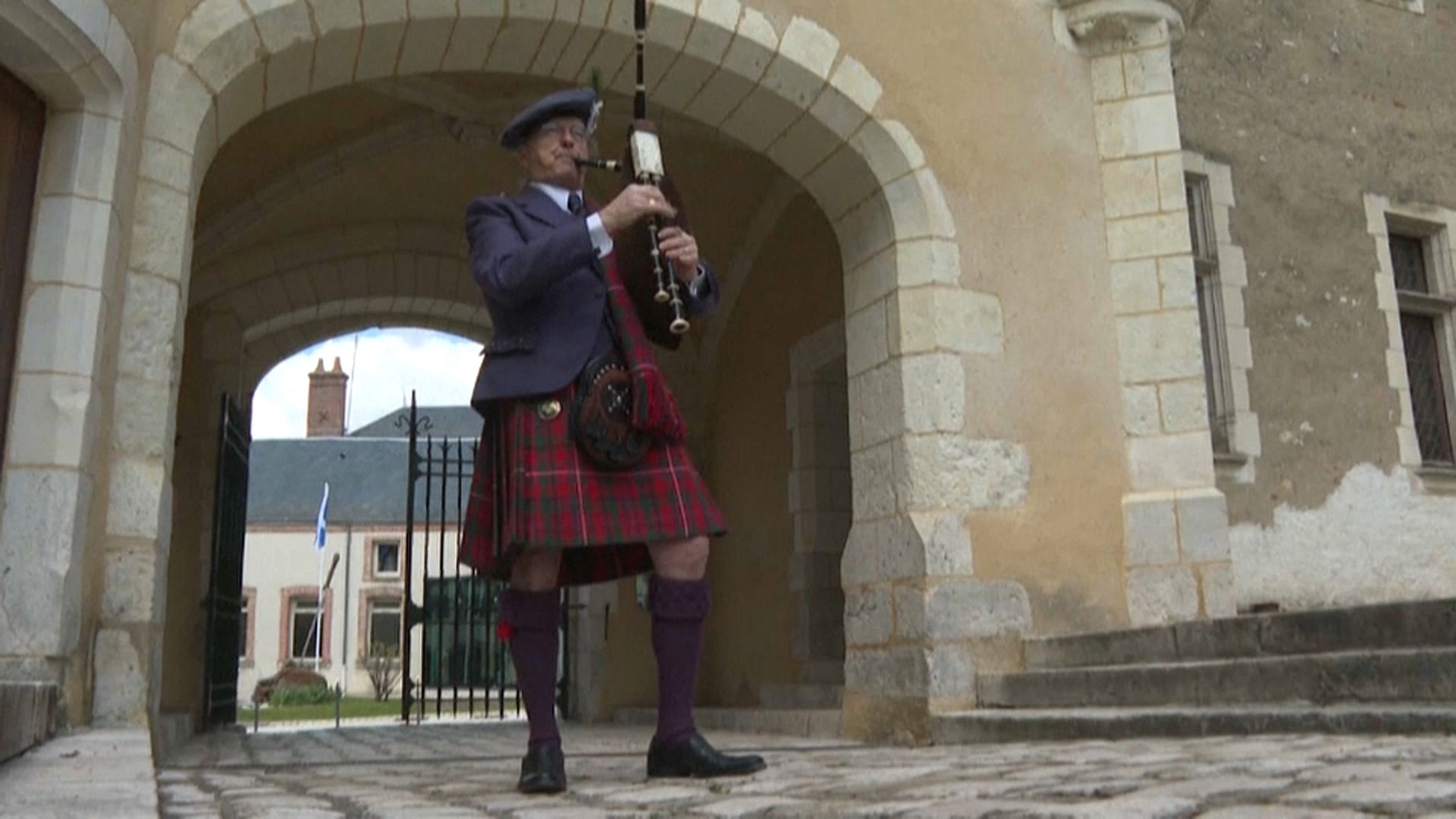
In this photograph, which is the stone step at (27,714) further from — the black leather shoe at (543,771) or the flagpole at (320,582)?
the flagpole at (320,582)

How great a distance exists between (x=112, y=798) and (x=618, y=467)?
3.23 ft

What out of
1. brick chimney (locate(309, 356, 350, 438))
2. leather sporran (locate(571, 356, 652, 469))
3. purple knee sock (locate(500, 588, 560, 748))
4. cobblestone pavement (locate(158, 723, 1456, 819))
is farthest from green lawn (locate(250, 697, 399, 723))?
leather sporran (locate(571, 356, 652, 469))

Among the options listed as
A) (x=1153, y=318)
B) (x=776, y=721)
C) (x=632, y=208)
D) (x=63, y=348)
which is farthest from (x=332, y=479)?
(x=632, y=208)

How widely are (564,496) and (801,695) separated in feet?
13.7

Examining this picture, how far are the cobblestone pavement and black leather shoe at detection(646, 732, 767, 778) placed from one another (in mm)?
37

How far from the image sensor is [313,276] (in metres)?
7.73

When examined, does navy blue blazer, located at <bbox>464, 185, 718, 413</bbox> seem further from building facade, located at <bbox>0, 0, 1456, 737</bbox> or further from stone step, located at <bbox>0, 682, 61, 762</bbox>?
building facade, located at <bbox>0, 0, 1456, 737</bbox>

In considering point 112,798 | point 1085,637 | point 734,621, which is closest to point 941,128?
point 1085,637

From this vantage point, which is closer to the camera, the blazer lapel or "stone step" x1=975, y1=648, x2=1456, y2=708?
the blazer lapel

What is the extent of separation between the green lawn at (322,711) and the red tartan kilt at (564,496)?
11.4 metres

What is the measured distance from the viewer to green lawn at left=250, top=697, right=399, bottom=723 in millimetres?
14438

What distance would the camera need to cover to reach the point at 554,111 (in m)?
2.63

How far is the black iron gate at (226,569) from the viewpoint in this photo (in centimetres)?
672

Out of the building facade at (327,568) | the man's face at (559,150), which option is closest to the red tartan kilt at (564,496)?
the man's face at (559,150)
